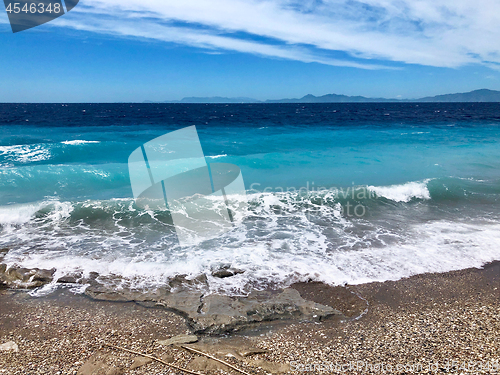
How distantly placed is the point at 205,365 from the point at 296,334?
1.30m

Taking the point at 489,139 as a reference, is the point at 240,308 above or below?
below

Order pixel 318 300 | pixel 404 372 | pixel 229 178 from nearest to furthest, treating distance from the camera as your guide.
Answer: pixel 404 372
pixel 318 300
pixel 229 178

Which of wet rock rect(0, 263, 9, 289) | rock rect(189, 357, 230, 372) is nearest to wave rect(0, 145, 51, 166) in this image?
wet rock rect(0, 263, 9, 289)

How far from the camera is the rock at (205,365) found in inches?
132

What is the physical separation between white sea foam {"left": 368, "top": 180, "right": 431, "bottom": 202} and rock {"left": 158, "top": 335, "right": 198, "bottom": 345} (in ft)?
28.8

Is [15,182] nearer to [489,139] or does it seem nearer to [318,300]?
[318,300]

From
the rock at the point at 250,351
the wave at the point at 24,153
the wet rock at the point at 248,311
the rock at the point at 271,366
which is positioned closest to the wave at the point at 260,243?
the wet rock at the point at 248,311

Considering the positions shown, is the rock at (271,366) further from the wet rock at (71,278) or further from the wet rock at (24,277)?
the wet rock at (24,277)

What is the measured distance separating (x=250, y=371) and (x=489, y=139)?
97.8ft

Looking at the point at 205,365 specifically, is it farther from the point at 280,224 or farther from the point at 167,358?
the point at 280,224

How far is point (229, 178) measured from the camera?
1413cm

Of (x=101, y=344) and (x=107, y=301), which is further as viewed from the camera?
(x=107, y=301)

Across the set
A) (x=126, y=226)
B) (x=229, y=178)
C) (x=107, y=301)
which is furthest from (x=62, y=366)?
(x=229, y=178)

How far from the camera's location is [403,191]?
10.9 m
